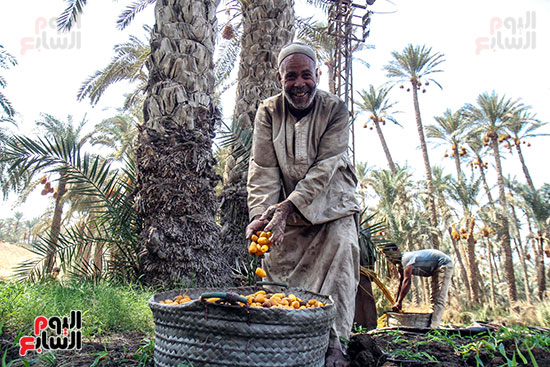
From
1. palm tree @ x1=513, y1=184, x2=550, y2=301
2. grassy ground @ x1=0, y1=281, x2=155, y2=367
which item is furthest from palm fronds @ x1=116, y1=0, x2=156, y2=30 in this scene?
palm tree @ x1=513, y1=184, x2=550, y2=301

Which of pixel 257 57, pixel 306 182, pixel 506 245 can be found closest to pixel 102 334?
pixel 306 182

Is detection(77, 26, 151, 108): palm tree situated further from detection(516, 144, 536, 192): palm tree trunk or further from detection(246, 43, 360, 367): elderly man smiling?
detection(516, 144, 536, 192): palm tree trunk

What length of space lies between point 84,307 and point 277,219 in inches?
76.9

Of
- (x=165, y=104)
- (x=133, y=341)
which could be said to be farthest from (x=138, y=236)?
(x=133, y=341)

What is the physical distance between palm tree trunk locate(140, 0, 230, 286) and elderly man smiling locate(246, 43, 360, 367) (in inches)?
77.5

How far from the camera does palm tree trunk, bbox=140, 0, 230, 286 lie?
453cm

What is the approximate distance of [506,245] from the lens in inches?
872

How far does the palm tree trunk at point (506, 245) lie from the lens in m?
20.4

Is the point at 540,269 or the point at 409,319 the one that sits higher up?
the point at 409,319

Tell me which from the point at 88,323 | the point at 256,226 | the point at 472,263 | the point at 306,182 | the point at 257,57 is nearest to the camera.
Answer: the point at 256,226

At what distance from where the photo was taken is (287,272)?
283 cm

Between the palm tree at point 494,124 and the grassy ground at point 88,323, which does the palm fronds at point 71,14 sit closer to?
the grassy ground at point 88,323

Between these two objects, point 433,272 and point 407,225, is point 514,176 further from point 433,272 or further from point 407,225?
point 433,272

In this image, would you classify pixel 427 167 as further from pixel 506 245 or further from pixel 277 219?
pixel 277 219
